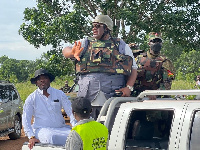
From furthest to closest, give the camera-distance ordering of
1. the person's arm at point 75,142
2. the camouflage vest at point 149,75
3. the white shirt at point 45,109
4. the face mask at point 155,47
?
1. the face mask at point 155,47
2. the camouflage vest at point 149,75
3. the white shirt at point 45,109
4. the person's arm at point 75,142

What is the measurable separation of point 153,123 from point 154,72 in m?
2.48

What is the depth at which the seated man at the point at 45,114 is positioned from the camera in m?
4.58

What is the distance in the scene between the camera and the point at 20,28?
17.2 meters

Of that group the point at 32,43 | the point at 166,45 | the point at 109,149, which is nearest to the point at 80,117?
the point at 109,149

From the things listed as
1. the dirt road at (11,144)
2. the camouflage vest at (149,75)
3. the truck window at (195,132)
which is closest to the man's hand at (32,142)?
the truck window at (195,132)

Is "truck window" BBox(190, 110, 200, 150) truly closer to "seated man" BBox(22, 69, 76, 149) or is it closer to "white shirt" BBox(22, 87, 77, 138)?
"seated man" BBox(22, 69, 76, 149)

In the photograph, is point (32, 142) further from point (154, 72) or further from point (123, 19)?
point (123, 19)

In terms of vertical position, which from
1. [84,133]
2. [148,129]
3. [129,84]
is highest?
Result: [129,84]

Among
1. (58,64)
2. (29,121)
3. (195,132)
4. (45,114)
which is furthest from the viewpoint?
(58,64)

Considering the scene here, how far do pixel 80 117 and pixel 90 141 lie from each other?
0.24m

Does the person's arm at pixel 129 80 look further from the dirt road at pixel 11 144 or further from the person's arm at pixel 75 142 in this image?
the dirt road at pixel 11 144

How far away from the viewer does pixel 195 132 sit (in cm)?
341

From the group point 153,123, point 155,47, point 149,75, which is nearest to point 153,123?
point 153,123

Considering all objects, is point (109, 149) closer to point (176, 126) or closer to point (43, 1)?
point (176, 126)
